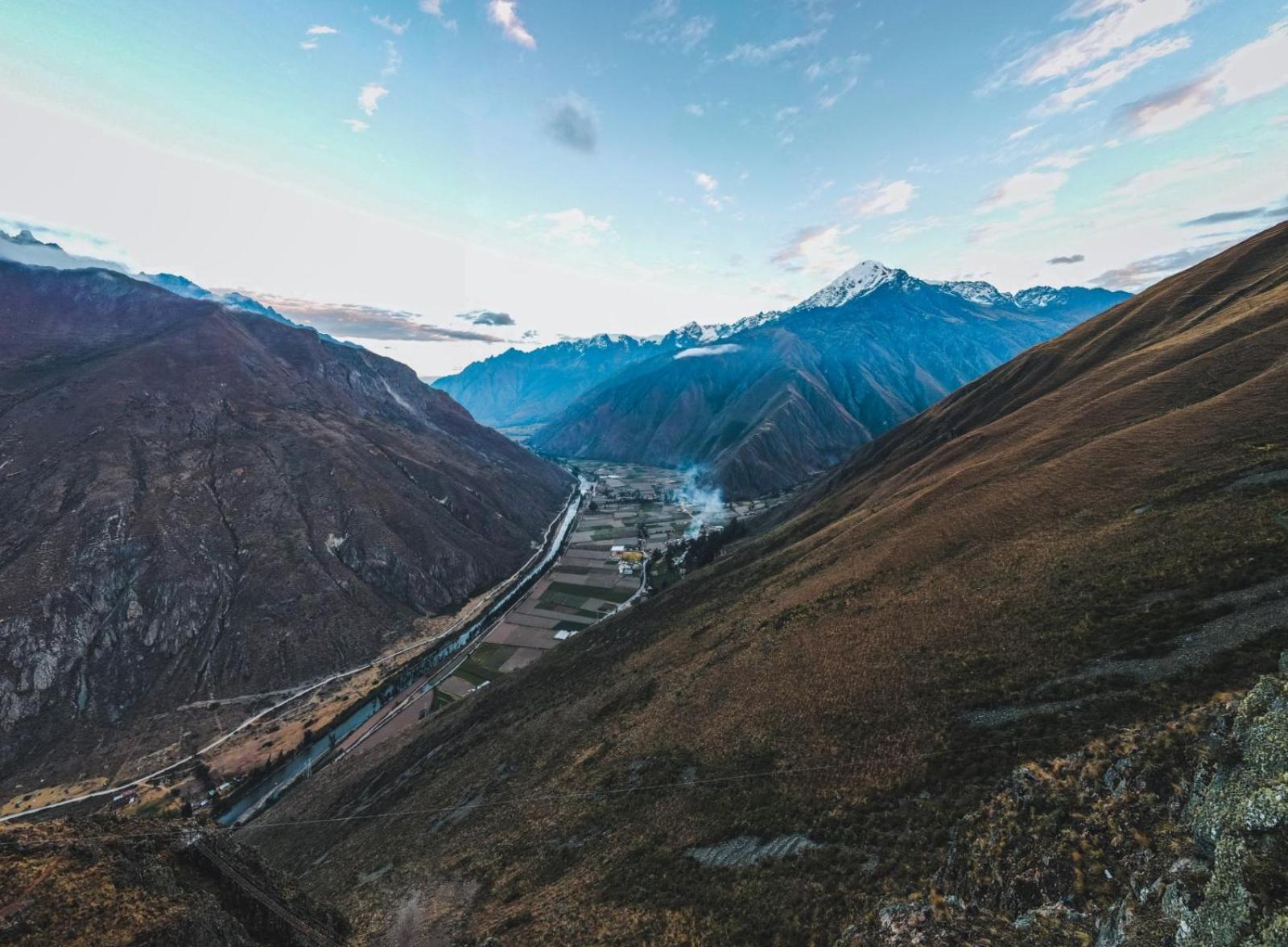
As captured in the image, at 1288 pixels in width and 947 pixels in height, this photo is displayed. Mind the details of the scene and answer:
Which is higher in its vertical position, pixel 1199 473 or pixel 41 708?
pixel 41 708

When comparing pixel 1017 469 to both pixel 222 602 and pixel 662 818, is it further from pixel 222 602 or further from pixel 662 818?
pixel 222 602

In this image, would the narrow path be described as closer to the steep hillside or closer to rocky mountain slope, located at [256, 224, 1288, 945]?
rocky mountain slope, located at [256, 224, 1288, 945]

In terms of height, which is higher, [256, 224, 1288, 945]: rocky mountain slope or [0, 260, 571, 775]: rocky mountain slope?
[0, 260, 571, 775]: rocky mountain slope

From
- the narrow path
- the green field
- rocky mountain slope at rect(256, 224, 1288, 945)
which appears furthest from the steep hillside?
the green field

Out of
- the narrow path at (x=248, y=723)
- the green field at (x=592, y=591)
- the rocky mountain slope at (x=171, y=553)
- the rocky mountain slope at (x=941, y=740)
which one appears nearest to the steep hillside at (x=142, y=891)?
the rocky mountain slope at (x=941, y=740)

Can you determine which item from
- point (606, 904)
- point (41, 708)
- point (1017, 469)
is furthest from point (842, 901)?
point (41, 708)

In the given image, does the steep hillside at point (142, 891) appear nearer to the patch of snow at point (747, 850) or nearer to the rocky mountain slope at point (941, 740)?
the rocky mountain slope at point (941, 740)

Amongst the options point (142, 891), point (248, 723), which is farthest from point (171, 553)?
point (142, 891)
